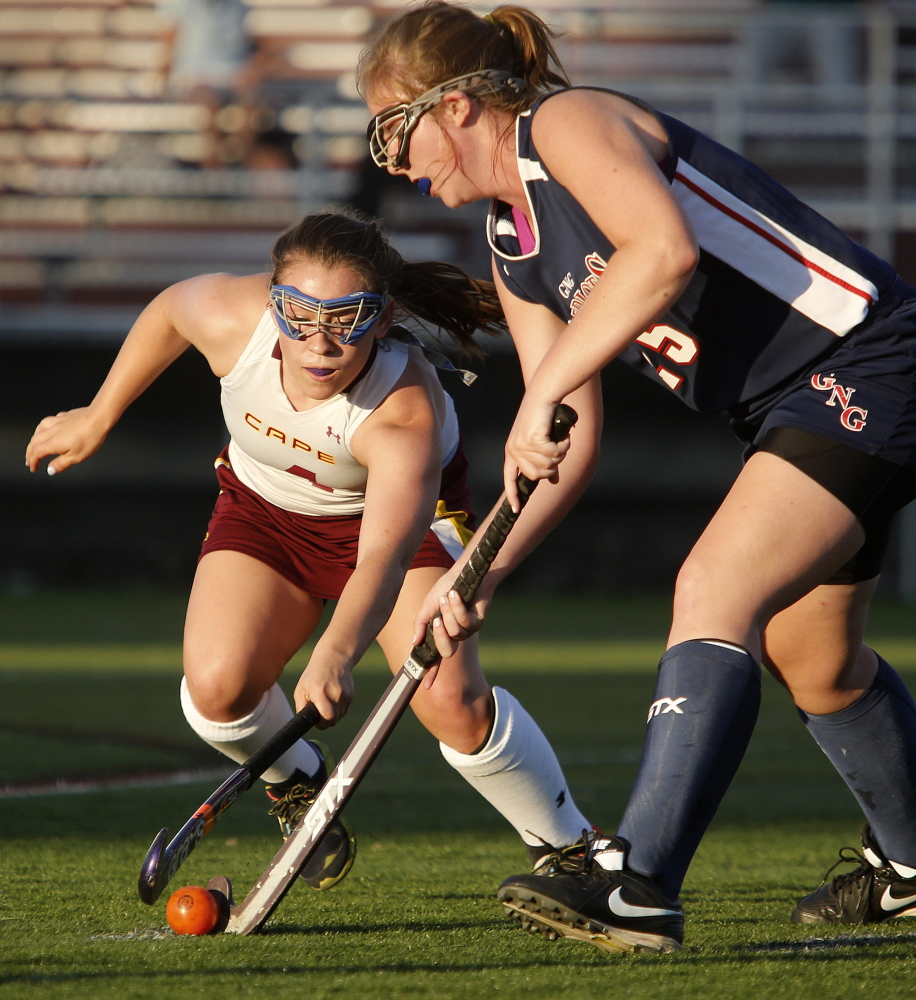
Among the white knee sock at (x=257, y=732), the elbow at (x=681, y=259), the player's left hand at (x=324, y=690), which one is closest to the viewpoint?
the elbow at (x=681, y=259)

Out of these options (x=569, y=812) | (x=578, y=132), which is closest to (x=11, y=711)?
(x=569, y=812)

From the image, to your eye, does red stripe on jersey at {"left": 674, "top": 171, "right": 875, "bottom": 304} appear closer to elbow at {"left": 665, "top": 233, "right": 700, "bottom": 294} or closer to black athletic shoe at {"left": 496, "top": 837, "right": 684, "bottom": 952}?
elbow at {"left": 665, "top": 233, "right": 700, "bottom": 294}

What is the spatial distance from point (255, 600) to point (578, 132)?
1317mm

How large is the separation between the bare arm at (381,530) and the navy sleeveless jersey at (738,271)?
60 centimetres

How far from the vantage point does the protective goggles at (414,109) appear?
2168 mm

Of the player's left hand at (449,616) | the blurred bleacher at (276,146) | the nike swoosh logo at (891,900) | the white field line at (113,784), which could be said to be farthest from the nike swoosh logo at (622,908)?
the blurred bleacher at (276,146)

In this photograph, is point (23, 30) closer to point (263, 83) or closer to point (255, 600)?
point (263, 83)

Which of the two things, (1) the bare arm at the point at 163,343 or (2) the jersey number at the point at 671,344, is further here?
(1) the bare arm at the point at 163,343

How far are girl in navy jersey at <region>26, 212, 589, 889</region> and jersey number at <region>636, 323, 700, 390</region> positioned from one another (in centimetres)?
59

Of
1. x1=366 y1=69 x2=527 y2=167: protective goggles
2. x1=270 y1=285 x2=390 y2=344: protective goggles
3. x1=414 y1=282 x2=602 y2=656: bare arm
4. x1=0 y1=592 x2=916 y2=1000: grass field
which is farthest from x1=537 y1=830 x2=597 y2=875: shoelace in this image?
x1=366 y1=69 x2=527 y2=167: protective goggles

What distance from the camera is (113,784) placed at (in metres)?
3.81

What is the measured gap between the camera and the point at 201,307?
9.68 feet

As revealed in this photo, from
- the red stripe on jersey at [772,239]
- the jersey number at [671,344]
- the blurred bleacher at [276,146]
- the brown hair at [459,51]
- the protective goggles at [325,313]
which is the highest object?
the brown hair at [459,51]

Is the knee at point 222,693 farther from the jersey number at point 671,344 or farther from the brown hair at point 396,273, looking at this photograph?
the jersey number at point 671,344
